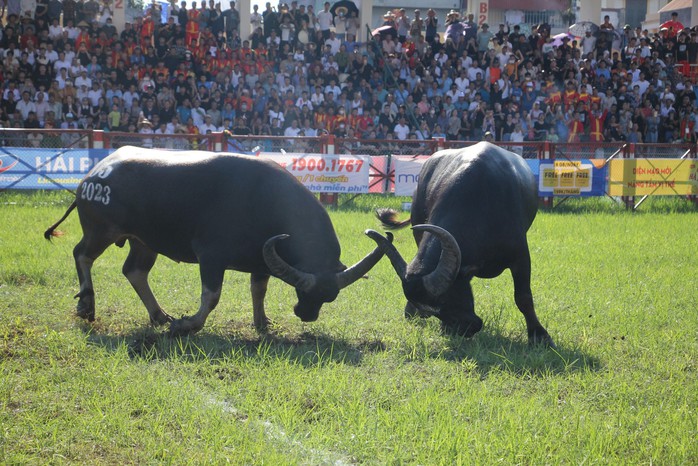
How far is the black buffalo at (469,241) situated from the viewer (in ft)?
20.0

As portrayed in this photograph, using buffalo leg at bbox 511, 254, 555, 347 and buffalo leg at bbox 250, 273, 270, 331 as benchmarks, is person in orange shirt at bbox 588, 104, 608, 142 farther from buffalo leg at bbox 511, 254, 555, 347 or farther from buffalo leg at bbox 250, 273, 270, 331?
buffalo leg at bbox 250, 273, 270, 331

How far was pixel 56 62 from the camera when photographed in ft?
63.2

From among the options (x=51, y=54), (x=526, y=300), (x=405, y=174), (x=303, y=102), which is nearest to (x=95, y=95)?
(x=51, y=54)

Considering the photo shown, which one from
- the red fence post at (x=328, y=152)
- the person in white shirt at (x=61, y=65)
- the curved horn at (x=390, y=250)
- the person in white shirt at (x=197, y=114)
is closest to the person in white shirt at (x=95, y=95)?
the person in white shirt at (x=61, y=65)

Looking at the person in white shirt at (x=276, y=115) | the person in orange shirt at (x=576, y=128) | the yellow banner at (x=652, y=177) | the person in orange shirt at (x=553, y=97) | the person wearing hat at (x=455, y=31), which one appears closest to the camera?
the yellow banner at (x=652, y=177)

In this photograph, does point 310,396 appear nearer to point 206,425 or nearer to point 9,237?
point 206,425

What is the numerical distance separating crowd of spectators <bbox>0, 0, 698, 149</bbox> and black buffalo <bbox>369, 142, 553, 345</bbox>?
427 inches

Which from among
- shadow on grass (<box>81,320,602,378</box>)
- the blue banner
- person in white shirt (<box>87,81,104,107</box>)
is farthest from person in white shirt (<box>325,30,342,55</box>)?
shadow on grass (<box>81,320,602,378</box>)

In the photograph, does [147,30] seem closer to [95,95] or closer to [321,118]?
[95,95]

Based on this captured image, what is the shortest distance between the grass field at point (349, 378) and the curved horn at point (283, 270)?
0.53 metres

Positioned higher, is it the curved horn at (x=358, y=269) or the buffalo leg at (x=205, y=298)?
the curved horn at (x=358, y=269)

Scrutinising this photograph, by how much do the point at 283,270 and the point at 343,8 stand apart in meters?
18.8

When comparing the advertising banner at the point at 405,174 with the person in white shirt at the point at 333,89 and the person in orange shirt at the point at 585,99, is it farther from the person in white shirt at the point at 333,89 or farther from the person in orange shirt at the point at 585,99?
the person in orange shirt at the point at 585,99

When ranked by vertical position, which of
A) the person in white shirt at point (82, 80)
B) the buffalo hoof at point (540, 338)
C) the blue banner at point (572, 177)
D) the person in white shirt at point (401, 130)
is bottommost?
the buffalo hoof at point (540, 338)
